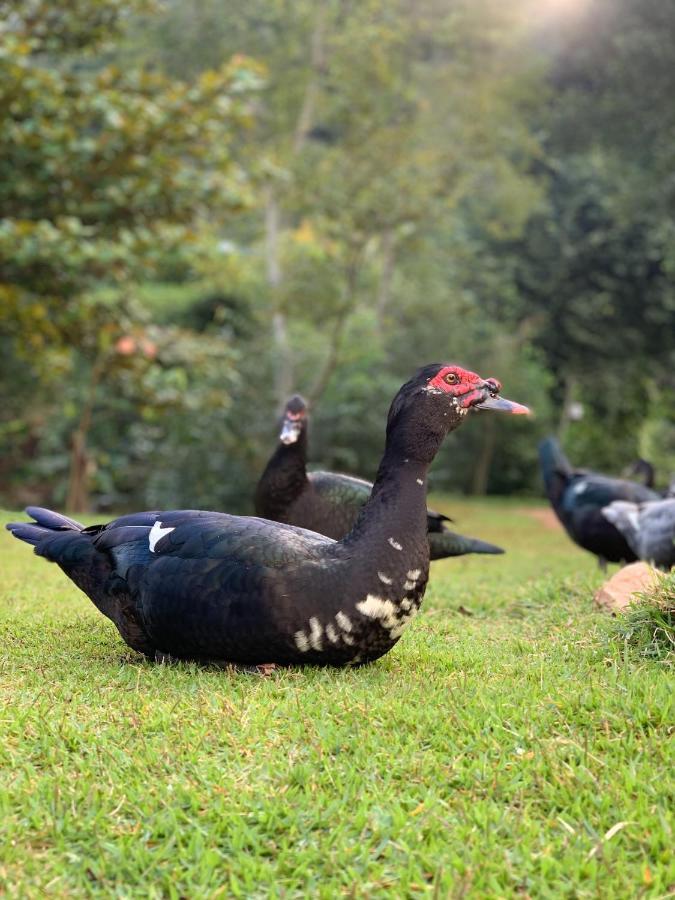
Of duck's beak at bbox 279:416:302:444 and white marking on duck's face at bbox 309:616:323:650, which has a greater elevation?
duck's beak at bbox 279:416:302:444

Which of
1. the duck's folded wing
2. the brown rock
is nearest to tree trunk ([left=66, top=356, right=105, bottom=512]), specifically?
the brown rock

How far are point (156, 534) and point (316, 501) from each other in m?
2.35

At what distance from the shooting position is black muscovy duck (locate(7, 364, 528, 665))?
4.29 m

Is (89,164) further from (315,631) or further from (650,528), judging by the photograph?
(315,631)

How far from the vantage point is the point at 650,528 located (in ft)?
26.8

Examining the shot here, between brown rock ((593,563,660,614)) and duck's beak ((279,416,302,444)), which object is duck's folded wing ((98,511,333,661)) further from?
duck's beak ((279,416,302,444))

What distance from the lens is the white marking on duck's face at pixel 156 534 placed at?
15.5 feet

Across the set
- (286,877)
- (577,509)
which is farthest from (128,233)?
(286,877)

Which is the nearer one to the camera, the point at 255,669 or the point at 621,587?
Answer: the point at 255,669

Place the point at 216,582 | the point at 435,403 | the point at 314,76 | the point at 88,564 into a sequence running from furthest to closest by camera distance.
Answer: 1. the point at 314,76
2. the point at 88,564
3. the point at 435,403
4. the point at 216,582

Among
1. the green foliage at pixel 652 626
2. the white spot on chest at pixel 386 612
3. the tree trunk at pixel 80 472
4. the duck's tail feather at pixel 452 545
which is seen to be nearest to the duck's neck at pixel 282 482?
the duck's tail feather at pixel 452 545

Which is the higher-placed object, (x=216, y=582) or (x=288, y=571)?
(x=288, y=571)

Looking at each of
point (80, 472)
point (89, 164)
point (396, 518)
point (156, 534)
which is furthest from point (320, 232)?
point (396, 518)

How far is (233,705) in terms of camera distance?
3.88 metres
